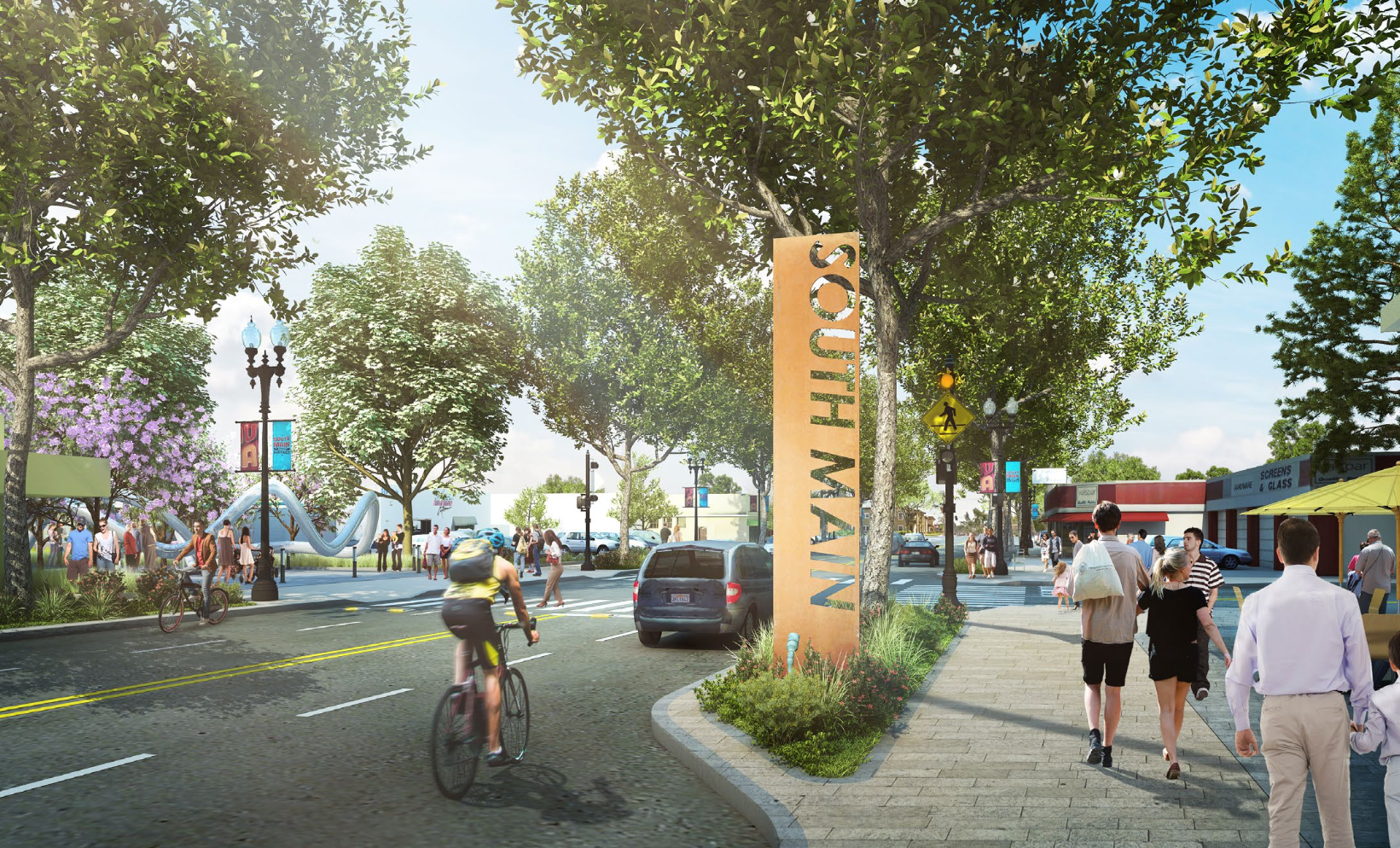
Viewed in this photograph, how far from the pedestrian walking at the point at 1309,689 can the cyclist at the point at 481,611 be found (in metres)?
4.77

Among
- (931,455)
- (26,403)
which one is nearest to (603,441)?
(26,403)

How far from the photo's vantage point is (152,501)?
44.1 meters

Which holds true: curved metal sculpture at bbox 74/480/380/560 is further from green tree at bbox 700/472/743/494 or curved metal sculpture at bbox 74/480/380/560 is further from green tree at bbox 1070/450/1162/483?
green tree at bbox 1070/450/1162/483

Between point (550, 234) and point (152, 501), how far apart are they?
2069 cm

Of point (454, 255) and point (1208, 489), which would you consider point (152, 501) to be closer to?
point (454, 255)

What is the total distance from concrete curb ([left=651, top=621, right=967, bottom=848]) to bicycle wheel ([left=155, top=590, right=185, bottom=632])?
11.9m

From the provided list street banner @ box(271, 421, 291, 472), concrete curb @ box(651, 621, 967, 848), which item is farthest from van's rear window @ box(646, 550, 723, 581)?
street banner @ box(271, 421, 291, 472)

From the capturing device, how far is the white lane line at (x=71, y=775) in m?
7.20

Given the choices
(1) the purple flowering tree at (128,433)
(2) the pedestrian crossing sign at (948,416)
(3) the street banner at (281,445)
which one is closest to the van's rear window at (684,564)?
(2) the pedestrian crossing sign at (948,416)

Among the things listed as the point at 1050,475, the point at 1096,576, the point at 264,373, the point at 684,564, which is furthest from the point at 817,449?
the point at 1050,475

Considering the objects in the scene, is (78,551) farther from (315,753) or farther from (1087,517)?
(1087,517)

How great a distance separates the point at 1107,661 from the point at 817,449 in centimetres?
341

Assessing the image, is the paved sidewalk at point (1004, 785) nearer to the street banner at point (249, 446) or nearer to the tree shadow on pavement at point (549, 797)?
the tree shadow on pavement at point (549, 797)

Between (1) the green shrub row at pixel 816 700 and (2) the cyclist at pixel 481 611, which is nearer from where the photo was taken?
(2) the cyclist at pixel 481 611
